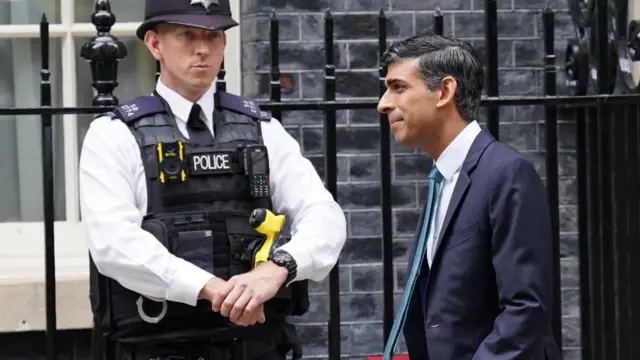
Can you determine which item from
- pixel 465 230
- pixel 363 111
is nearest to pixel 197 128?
pixel 465 230

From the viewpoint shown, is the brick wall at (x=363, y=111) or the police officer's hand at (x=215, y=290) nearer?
the police officer's hand at (x=215, y=290)

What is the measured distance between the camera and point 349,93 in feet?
18.1

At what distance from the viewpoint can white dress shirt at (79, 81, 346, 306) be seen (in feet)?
11.1

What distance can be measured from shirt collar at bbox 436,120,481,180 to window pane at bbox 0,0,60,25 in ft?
10.1

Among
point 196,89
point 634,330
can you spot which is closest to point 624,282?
point 634,330

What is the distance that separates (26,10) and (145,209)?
2.50 meters

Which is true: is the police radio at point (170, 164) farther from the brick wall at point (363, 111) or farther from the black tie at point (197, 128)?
the brick wall at point (363, 111)

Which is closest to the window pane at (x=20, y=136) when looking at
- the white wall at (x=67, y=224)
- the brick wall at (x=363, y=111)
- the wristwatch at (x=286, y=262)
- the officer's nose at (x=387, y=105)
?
the white wall at (x=67, y=224)

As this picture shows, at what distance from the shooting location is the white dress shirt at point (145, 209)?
11.1ft

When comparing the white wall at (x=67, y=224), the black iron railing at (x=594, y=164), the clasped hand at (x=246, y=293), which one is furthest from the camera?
the white wall at (x=67, y=224)

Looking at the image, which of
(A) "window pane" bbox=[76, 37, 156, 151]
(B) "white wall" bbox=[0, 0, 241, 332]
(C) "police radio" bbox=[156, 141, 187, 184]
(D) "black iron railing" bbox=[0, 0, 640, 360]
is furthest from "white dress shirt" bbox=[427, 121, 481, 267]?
(A) "window pane" bbox=[76, 37, 156, 151]

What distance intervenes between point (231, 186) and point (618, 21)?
173 cm

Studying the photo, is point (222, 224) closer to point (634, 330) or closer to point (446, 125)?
point (446, 125)

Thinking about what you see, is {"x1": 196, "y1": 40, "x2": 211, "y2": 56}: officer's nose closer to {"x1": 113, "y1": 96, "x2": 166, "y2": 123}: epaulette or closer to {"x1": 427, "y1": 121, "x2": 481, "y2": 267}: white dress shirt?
{"x1": 113, "y1": 96, "x2": 166, "y2": 123}: epaulette
